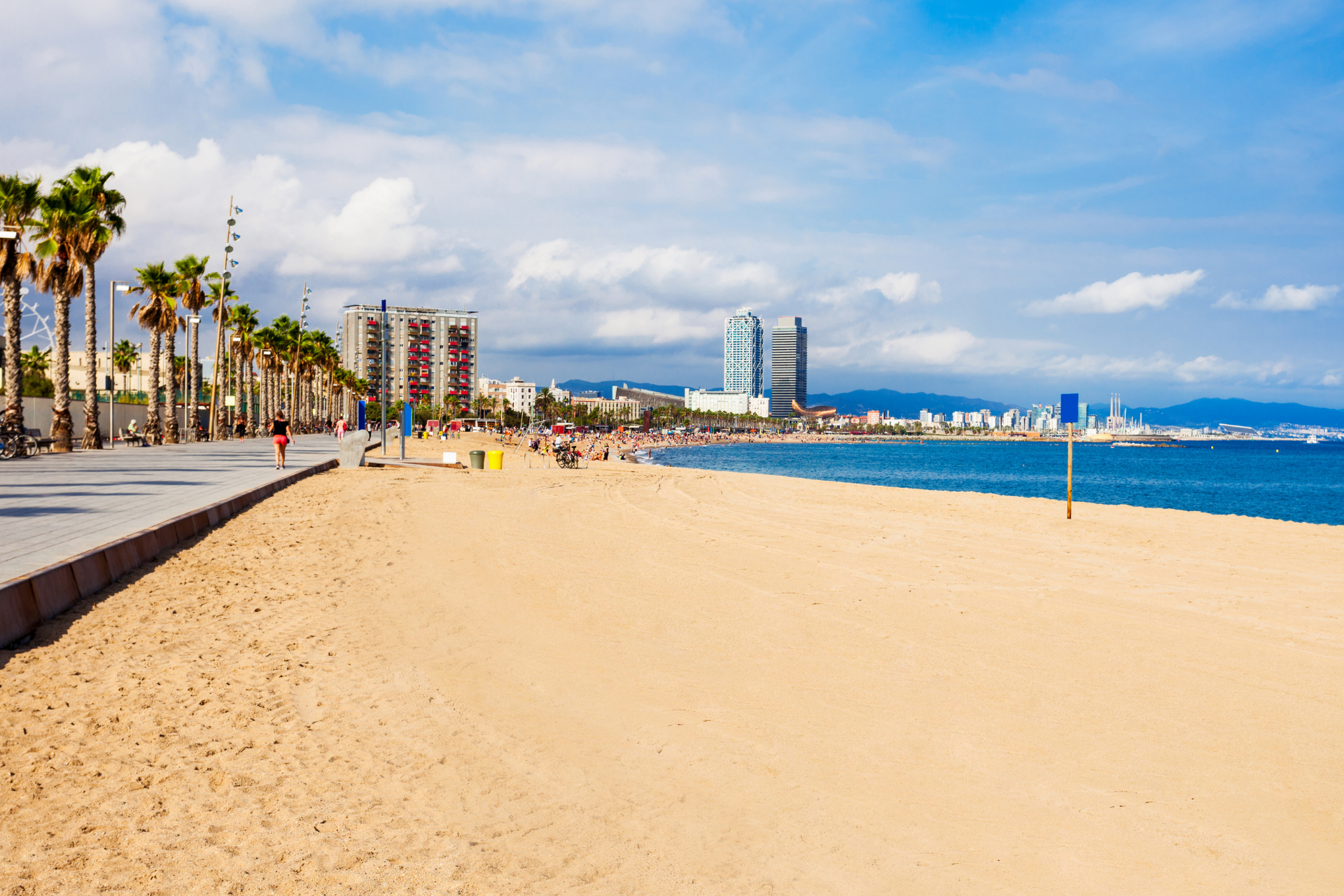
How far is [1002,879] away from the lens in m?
3.61

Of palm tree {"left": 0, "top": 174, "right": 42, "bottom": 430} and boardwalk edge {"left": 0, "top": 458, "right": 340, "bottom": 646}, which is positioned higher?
palm tree {"left": 0, "top": 174, "right": 42, "bottom": 430}

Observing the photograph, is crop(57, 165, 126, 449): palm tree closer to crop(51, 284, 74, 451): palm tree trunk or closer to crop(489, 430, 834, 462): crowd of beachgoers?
crop(51, 284, 74, 451): palm tree trunk

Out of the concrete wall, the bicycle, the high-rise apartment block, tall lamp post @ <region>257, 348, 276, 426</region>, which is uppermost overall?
the high-rise apartment block

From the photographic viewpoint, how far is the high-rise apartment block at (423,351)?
630 ft

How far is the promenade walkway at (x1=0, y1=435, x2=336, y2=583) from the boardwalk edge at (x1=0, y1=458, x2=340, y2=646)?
15 centimetres

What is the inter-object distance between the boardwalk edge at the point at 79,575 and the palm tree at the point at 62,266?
20.1 m

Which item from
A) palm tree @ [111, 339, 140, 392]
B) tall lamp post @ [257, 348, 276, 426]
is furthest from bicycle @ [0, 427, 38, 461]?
palm tree @ [111, 339, 140, 392]

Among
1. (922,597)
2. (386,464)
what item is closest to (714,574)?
(922,597)

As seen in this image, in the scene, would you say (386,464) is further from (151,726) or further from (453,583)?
(151,726)

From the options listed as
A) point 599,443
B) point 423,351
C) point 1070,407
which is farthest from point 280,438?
point 423,351

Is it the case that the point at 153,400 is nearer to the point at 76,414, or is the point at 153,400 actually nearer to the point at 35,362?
the point at 76,414

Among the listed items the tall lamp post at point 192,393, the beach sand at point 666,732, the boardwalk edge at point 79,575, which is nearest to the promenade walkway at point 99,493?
the boardwalk edge at point 79,575

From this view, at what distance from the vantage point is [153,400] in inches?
1427

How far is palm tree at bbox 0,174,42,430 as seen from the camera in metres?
25.2
